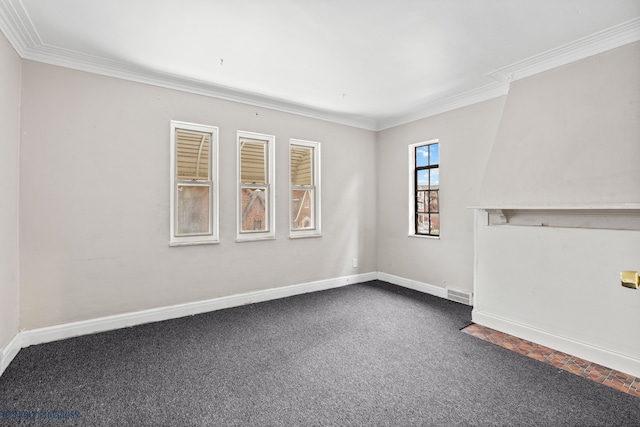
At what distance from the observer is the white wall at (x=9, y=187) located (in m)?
2.36

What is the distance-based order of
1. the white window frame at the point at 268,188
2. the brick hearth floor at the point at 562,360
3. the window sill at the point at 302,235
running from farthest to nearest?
the window sill at the point at 302,235
the white window frame at the point at 268,188
the brick hearth floor at the point at 562,360

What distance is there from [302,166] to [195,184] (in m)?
1.64

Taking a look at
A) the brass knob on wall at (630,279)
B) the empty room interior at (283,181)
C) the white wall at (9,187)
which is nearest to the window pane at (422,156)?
the empty room interior at (283,181)

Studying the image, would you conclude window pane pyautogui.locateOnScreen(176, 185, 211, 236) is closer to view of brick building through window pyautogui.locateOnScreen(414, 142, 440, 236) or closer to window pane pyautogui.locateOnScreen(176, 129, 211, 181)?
window pane pyautogui.locateOnScreen(176, 129, 211, 181)

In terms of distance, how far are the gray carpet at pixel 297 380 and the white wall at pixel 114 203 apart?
Answer: 438mm

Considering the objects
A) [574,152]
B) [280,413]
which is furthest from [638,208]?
[280,413]

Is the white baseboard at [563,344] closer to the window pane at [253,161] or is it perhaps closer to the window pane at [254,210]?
the window pane at [254,210]

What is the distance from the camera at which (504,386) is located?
2.14 metres

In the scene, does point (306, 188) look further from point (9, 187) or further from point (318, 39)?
point (9, 187)

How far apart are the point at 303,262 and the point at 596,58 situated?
12.6 ft

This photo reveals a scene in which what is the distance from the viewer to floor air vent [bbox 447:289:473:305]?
3861mm

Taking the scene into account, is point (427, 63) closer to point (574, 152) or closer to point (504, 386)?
point (574, 152)

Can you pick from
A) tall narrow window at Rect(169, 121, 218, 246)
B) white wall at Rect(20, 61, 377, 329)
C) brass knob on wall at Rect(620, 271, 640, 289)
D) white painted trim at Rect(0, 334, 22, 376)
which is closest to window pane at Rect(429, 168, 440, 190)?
white wall at Rect(20, 61, 377, 329)

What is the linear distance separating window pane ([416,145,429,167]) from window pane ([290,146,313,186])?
1.66 m
